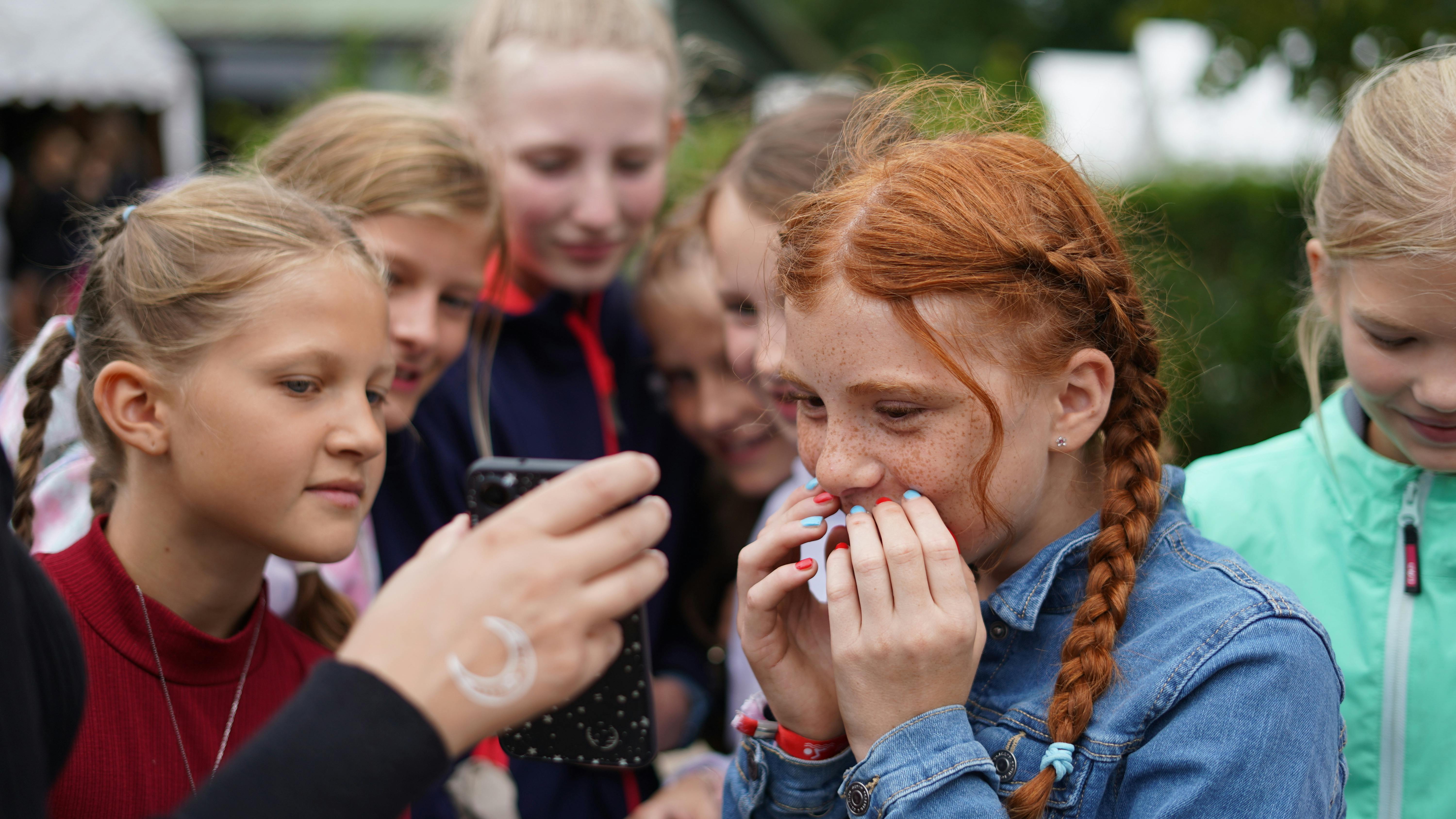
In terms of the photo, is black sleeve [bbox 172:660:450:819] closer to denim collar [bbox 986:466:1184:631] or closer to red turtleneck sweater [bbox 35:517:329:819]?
red turtleneck sweater [bbox 35:517:329:819]

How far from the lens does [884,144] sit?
216 centimetres

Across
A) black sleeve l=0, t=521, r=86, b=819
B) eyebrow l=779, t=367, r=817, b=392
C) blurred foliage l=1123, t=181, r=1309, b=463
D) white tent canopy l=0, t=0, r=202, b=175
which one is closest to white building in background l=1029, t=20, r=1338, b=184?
blurred foliage l=1123, t=181, r=1309, b=463

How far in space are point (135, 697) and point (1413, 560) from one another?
2509 mm

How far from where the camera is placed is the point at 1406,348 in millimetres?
2111

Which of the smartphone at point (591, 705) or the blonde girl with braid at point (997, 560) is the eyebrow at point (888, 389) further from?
the smartphone at point (591, 705)

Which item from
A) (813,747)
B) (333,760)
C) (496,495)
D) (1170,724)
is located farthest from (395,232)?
(1170,724)

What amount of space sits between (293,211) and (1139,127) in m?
8.99

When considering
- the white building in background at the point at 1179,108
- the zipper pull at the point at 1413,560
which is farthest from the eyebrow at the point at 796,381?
the white building in background at the point at 1179,108

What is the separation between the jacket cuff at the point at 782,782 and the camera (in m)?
1.99

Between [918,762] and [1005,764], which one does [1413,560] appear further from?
[918,762]

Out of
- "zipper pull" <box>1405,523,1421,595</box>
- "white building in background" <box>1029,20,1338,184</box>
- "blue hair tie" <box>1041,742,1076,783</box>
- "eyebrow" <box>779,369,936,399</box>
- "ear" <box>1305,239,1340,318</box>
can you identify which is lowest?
"white building in background" <box>1029,20,1338,184</box>

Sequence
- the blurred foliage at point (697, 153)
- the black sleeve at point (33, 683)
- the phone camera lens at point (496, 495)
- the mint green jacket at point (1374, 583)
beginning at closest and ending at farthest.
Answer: the black sleeve at point (33, 683) < the phone camera lens at point (496, 495) < the mint green jacket at point (1374, 583) < the blurred foliage at point (697, 153)

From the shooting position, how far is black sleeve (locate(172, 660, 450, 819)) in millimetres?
1217

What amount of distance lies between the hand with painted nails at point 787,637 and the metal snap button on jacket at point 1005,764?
0.29 m
